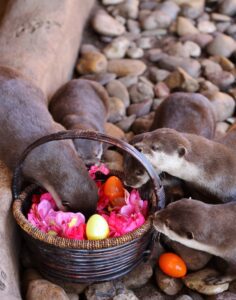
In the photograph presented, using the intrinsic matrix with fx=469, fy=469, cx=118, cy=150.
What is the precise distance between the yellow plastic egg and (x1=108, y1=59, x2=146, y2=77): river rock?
7.30 ft

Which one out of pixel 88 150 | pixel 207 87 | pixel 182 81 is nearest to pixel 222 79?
pixel 207 87

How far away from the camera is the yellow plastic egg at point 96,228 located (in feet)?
7.13

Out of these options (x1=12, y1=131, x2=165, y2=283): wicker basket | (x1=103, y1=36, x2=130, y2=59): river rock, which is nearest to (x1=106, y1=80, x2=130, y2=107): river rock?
(x1=103, y1=36, x2=130, y2=59): river rock

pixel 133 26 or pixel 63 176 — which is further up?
pixel 63 176

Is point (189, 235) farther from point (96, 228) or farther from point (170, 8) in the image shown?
point (170, 8)

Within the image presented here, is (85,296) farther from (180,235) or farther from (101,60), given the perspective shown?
(101,60)

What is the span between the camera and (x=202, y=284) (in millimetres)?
2307

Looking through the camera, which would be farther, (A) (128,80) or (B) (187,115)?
(A) (128,80)

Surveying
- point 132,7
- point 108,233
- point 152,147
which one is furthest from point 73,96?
point 132,7

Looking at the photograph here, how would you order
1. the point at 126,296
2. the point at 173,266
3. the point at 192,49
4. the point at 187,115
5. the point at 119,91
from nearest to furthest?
the point at 126,296, the point at 173,266, the point at 187,115, the point at 119,91, the point at 192,49

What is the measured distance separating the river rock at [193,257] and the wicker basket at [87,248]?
7.7 inches

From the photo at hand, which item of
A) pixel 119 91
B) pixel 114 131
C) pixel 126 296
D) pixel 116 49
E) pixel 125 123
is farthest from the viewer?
pixel 116 49

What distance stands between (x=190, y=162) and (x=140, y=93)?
153 cm

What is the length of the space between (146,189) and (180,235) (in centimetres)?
49
